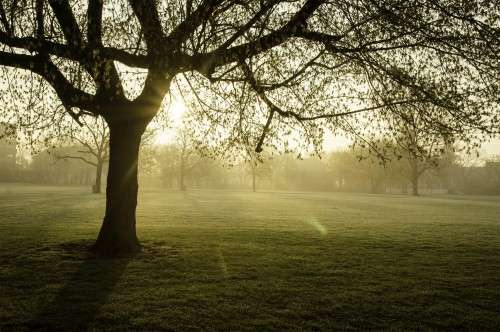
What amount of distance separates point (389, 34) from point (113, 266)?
984 cm

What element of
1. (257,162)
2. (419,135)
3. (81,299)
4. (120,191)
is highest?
(419,135)

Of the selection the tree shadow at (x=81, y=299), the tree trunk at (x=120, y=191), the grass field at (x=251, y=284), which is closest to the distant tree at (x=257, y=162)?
the grass field at (x=251, y=284)

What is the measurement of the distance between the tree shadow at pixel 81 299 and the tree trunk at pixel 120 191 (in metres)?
1.61

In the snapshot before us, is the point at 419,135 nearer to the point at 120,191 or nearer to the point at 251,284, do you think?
the point at 251,284

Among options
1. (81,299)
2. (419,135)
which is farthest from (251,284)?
(419,135)

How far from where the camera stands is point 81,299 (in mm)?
8180

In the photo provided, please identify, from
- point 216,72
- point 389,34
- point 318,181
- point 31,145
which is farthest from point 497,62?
point 318,181

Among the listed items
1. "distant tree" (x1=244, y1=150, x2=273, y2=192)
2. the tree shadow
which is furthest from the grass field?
"distant tree" (x1=244, y1=150, x2=273, y2=192)

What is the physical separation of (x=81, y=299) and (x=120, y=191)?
5.38 metres

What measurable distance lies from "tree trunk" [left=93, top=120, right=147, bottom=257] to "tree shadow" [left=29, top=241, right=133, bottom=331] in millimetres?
1610

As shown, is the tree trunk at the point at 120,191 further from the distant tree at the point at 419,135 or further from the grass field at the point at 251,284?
the distant tree at the point at 419,135

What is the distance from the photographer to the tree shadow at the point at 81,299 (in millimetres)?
6879

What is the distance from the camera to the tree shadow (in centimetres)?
688

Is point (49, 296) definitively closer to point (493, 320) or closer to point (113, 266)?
point (113, 266)
